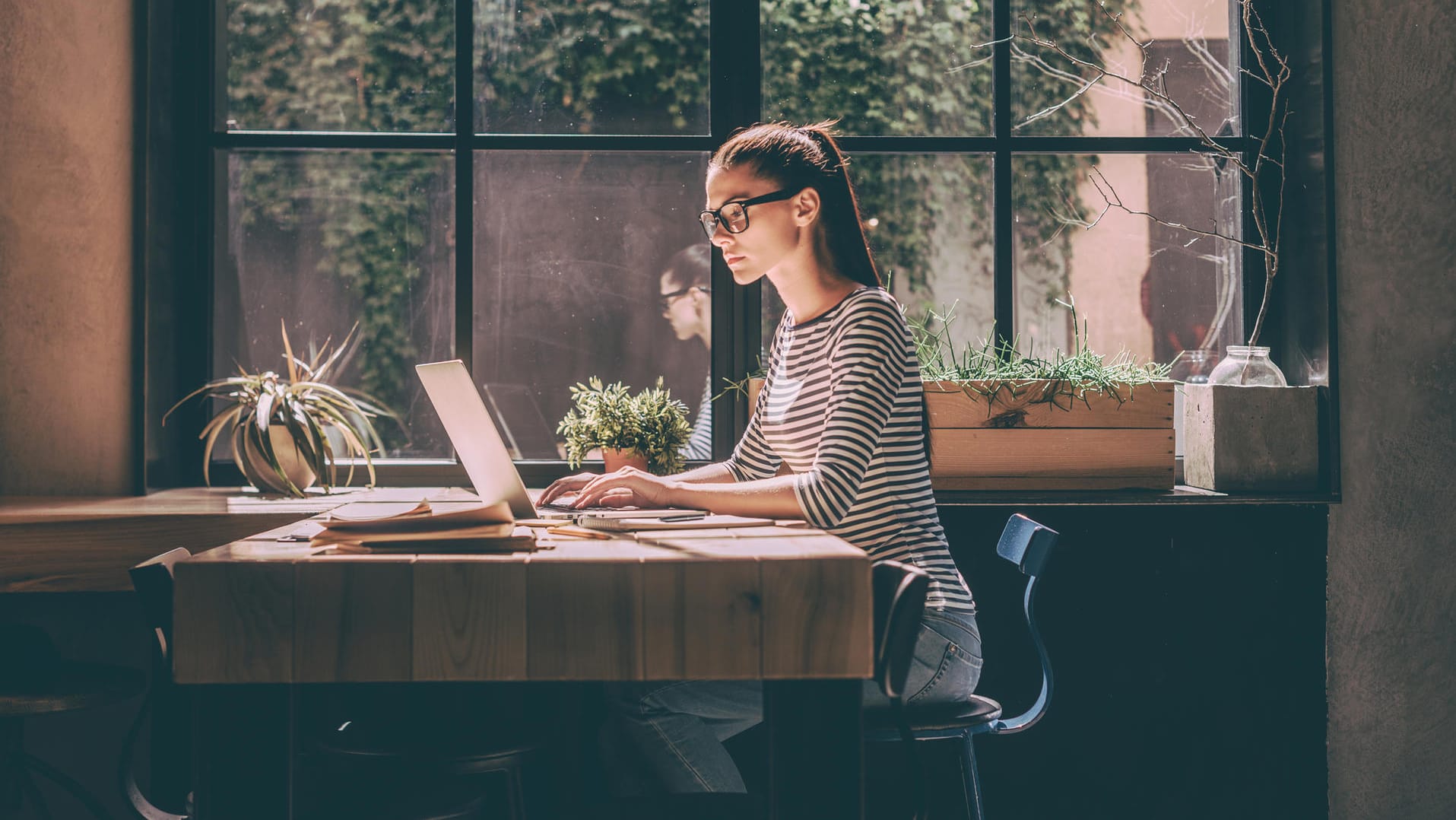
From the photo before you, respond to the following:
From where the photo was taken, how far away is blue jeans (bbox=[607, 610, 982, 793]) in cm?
179

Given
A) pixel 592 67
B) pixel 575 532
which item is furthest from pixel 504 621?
pixel 592 67

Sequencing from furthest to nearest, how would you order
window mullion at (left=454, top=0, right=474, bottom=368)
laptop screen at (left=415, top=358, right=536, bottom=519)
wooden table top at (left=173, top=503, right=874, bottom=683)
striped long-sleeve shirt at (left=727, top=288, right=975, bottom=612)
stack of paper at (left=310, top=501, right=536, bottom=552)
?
window mullion at (left=454, top=0, right=474, bottom=368), striped long-sleeve shirt at (left=727, top=288, right=975, bottom=612), laptop screen at (left=415, top=358, right=536, bottom=519), stack of paper at (left=310, top=501, right=536, bottom=552), wooden table top at (left=173, top=503, right=874, bottom=683)

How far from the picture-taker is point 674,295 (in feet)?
9.48

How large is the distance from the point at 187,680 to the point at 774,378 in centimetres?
132

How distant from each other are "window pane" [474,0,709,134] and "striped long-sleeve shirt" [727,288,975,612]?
1.10 meters

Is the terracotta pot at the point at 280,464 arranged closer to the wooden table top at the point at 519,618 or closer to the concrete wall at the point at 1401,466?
the wooden table top at the point at 519,618

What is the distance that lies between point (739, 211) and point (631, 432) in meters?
0.72

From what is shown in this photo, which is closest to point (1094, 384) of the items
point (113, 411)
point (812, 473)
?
point (812, 473)

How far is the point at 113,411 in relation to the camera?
267 cm

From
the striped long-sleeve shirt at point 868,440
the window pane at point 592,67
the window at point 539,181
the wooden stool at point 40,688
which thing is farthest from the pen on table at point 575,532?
the window pane at point 592,67

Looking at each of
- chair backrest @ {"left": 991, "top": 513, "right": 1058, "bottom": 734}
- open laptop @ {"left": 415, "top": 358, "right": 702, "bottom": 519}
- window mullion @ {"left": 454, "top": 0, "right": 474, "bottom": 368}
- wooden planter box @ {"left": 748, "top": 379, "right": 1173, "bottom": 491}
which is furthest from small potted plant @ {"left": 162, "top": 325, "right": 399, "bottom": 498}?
chair backrest @ {"left": 991, "top": 513, "right": 1058, "bottom": 734}

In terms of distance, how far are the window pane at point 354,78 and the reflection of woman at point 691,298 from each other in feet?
2.42

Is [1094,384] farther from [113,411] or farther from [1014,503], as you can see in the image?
[113,411]

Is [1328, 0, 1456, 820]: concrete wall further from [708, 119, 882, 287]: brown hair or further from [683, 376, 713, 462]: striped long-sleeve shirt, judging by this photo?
[683, 376, 713, 462]: striped long-sleeve shirt
